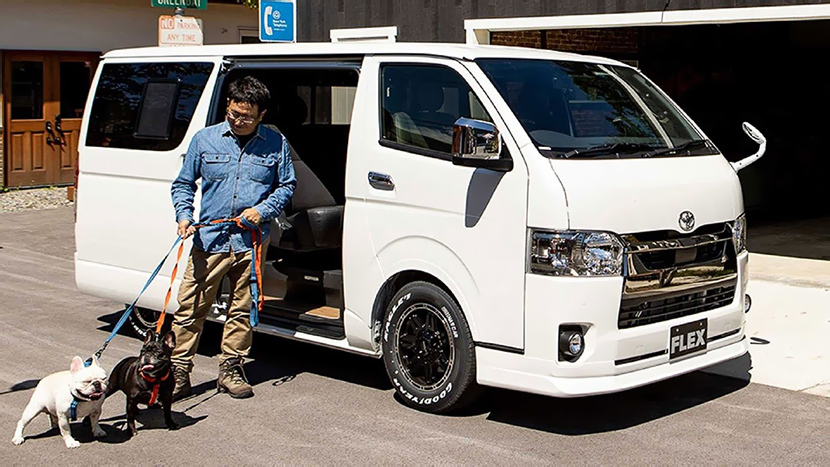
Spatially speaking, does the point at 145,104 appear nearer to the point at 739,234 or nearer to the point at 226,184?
the point at 226,184

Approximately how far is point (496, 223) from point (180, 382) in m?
2.32

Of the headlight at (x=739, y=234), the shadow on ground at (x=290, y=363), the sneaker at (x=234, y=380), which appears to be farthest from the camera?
the shadow on ground at (x=290, y=363)

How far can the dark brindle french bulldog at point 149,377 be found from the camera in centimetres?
611

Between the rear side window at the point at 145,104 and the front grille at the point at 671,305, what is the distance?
352 centimetres

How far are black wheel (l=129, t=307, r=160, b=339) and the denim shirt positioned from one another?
213 centimetres

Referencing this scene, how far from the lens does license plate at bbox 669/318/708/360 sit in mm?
6262

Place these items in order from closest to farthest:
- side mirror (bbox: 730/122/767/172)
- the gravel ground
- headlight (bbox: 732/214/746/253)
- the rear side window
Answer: headlight (bbox: 732/214/746/253) → side mirror (bbox: 730/122/767/172) → the rear side window → the gravel ground

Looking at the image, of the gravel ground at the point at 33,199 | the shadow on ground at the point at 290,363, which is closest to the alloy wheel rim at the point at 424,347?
the shadow on ground at the point at 290,363

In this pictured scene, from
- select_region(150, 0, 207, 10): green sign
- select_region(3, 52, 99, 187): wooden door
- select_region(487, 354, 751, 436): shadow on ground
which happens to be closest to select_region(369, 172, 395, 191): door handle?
select_region(487, 354, 751, 436): shadow on ground

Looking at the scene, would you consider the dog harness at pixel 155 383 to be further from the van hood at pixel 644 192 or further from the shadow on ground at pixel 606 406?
the van hood at pixel 644 192

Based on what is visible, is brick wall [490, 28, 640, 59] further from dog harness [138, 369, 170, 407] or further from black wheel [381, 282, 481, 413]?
dog harness [138, 369, 170, 407]

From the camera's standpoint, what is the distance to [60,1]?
2014 cm

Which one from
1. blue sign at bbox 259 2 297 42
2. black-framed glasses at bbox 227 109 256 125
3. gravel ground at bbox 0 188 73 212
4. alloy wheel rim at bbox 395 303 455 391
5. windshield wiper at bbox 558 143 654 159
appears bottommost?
alloy wheel rim at bbox 395 303 455 391

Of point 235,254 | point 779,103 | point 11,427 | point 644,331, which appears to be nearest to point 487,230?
point 644,331
